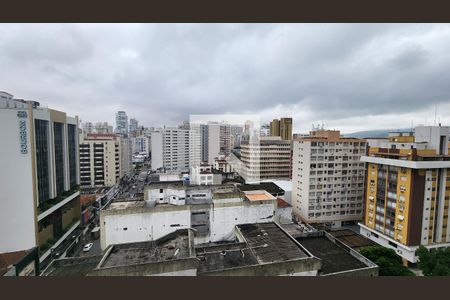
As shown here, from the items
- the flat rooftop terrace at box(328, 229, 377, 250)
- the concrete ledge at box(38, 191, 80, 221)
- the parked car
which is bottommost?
the parked car

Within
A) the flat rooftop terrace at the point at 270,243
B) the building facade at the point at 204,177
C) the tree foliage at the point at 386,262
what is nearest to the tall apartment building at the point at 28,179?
the flat rooftop terrace at the point at 270,243

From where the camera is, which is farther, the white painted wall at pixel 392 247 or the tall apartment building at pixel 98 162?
the tall apartment building at pixel 98 162

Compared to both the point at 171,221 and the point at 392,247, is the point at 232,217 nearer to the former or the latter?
the point at 171,221

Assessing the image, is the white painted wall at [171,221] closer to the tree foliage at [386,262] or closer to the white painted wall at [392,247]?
the tree foliage at [386,262]

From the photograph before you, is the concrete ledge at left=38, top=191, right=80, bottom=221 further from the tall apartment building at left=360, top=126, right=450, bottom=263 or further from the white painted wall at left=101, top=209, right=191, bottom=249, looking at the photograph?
the tall apartment building at left=360, top=126, right=450, bottom=263

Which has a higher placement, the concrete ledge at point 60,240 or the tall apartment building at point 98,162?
the tall apartment building at point 98,162

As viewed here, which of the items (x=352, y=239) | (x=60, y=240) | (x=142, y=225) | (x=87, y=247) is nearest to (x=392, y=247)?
(x=352, y=239)

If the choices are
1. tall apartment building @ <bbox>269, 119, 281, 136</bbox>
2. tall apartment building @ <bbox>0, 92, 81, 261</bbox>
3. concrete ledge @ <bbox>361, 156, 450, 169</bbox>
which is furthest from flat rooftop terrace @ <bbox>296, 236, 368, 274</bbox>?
tall apartment building @ <bbox>269, 119, 281, 136</bbox>

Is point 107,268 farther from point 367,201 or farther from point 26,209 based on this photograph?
point 367,201
